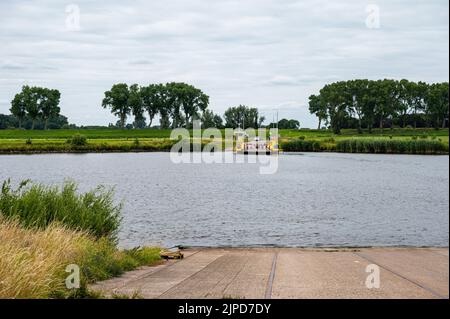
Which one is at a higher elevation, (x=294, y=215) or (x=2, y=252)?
(x=2, y=252)

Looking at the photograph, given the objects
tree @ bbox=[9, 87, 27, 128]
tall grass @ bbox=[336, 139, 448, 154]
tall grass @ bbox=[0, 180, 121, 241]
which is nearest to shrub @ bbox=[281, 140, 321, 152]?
tall grass @ bbox=[336, 139, 448, 154]

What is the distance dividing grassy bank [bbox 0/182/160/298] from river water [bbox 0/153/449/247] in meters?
7.25

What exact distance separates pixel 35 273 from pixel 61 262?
99.8 inches

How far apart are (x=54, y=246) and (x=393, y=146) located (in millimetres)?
98782

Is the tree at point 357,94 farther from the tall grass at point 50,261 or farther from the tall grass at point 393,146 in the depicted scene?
the tall grass at point 50,261

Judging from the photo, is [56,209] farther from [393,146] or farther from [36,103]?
[36,103]

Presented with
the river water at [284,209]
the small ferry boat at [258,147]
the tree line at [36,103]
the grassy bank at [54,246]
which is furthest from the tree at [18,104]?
the grassy bank at [54,246]

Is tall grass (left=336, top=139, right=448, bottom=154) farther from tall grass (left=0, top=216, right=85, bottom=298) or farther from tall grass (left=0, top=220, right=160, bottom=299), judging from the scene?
tall grass (left=0, top=216, right=85, bottom=298)

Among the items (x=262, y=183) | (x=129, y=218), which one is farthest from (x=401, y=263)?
(x=262, y=183)

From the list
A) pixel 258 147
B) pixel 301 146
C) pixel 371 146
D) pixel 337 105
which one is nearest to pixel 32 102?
pixel 258 147

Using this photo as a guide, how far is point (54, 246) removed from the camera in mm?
13000

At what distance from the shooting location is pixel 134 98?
19775 cm

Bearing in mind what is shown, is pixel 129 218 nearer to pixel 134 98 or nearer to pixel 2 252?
pixel 2 252

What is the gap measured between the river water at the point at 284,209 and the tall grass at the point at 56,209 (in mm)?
6391
